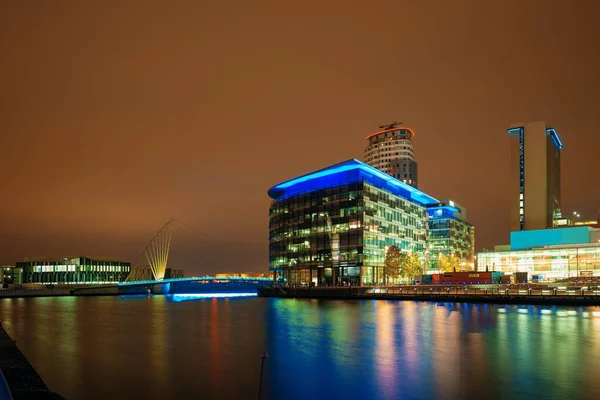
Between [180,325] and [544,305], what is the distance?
54378 mm

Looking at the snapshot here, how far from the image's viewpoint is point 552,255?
143m

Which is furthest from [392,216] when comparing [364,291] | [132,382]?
[132,382]

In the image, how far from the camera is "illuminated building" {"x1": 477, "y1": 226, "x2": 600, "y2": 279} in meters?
137

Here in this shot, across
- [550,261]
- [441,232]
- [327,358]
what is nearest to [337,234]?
[550,261]

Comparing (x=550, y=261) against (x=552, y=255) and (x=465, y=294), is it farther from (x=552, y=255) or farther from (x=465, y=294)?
(x=465, y=294)

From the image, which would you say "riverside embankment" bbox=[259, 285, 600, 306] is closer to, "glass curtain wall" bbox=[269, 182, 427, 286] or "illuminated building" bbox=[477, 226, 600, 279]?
"glass curtain wall" bbox=[269, 182, 427, 286]

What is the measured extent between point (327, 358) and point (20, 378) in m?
18.1

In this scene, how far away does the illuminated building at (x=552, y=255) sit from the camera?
137m

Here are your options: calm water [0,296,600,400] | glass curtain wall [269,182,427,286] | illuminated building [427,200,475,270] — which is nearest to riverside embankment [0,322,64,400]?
calm water [0,296,600,400]

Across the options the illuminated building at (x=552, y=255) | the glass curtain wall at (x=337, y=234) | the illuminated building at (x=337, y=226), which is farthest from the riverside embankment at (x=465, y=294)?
the illuminated building at (x=552, y=255)

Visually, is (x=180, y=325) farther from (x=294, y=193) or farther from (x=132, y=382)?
(x=294, y=193)

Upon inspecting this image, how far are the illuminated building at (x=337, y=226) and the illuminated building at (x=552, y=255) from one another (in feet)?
103

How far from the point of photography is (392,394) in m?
22.4

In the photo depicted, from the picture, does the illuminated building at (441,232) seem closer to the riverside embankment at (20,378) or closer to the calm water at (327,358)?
the calm water at (327,358)
